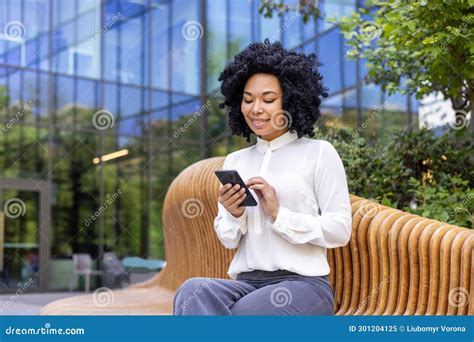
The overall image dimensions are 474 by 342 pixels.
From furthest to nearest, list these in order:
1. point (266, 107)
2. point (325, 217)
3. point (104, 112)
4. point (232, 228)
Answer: point (104, 112), point (266, 107), point (232, 228), point (325, 217)

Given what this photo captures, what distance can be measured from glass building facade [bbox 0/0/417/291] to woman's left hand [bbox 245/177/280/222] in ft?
38.5

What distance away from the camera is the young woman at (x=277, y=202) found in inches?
99.8

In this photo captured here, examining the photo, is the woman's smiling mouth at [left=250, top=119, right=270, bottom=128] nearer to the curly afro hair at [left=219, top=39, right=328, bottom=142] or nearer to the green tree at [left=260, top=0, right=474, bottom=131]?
the curly afro hair at [left=219, top=39, right=328, bottom=142]

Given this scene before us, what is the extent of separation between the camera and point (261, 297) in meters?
2.51

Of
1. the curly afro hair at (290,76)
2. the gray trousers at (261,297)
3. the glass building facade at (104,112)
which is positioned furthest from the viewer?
the glass building facade at (104,112)

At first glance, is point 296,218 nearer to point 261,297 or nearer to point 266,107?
point 261,297

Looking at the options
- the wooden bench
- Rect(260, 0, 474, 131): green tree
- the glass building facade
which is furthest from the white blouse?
the glass building facade

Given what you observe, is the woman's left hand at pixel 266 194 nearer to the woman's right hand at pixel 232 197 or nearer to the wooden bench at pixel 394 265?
the woman's right hand at pixel 232 197

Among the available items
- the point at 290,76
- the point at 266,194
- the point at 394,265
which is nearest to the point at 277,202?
the point at 266,194

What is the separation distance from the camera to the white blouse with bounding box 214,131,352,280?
101 inches

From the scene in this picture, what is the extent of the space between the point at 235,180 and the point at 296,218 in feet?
0.83

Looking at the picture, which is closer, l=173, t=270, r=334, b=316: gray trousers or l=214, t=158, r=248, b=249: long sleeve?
l=173, t=270, r=334, b=316: gray trousers

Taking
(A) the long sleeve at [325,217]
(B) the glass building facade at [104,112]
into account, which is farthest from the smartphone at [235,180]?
(B) the glass building facade at [104,112]

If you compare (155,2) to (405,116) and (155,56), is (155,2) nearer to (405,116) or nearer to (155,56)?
(155,56)
